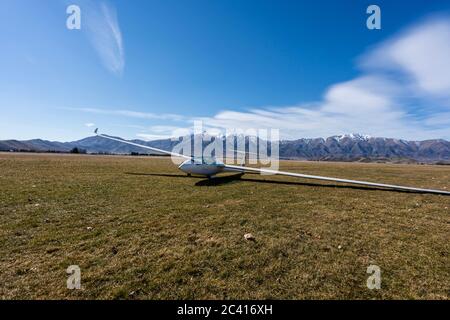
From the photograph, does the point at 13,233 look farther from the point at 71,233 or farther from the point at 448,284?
the point at 448,284

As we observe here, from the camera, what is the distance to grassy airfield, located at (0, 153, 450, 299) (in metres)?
4.25

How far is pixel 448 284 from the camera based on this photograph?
4.52m

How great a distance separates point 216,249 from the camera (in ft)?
19.2

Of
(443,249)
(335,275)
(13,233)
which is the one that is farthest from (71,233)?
(443,249)

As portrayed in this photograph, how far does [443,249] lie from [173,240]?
24.6 feet

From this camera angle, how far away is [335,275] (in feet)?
15.7

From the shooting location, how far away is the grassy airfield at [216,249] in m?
4.25

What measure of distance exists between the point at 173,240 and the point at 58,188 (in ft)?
35.0

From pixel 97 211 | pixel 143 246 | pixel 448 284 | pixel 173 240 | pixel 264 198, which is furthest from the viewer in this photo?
pixel 264 198

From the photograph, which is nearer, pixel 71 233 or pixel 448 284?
pixel 448 284
